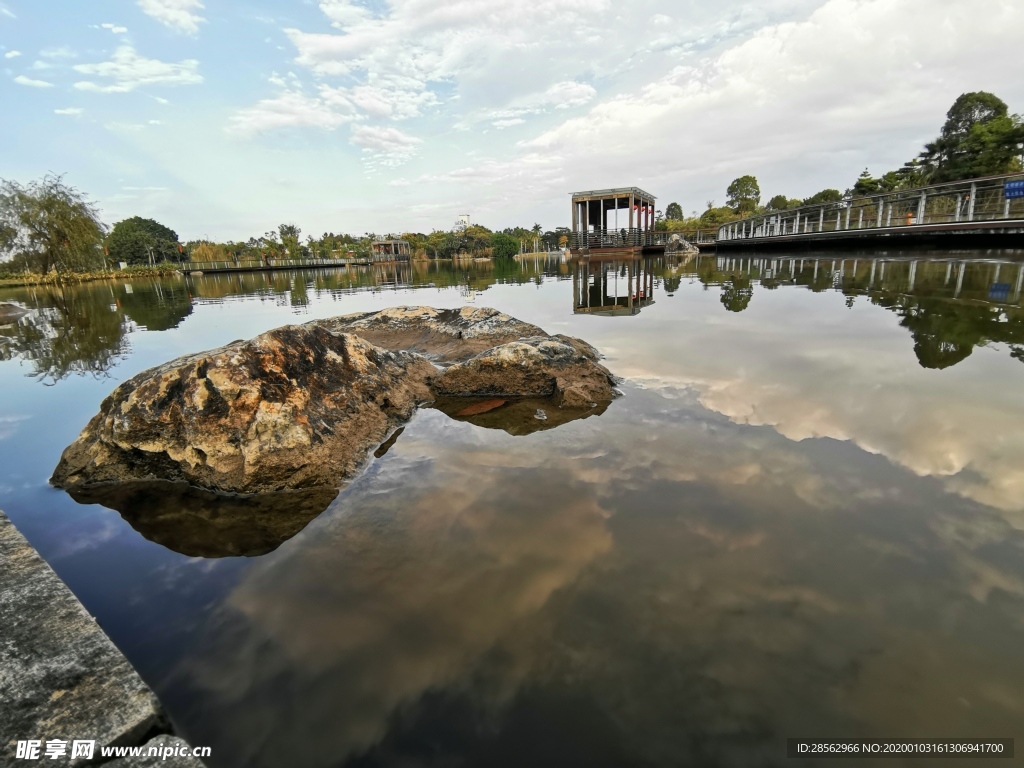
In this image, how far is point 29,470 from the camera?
3.83 metres

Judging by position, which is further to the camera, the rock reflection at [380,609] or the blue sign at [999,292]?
the blue sign at [999,292]

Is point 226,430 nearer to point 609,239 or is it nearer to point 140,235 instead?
point 609,239

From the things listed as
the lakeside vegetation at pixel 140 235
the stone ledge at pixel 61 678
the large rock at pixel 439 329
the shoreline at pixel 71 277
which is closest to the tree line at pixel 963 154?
the lakeside vegetation at pixel 140 235

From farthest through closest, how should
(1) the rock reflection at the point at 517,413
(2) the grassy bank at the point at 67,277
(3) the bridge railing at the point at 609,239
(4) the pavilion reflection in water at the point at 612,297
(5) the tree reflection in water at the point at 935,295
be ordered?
(3) the bridge railing at the point at 609,239 → (2) the grassy bank at the point at 67,277 → (4) the pavilion reflection in water at the point at 612,297 → (5) the tree reflection in water at the point at 935,295 → (1) the rock reflection at the point at 517,413

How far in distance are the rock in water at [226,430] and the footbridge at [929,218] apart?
21.1 m

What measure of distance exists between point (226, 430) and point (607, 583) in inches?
120

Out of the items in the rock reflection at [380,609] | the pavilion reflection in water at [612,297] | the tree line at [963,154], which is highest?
the tree line at [963,154]

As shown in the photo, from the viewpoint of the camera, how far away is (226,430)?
11.4 feet

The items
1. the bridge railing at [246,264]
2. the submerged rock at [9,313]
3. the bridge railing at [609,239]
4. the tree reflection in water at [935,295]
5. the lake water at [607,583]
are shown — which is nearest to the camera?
the lake water at [607,583]

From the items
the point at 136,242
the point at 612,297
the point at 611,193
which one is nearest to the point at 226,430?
the point at 612,297

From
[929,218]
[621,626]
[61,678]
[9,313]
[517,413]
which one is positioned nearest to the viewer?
[61,678]

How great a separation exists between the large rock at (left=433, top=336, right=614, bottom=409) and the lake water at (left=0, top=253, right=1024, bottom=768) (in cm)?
77

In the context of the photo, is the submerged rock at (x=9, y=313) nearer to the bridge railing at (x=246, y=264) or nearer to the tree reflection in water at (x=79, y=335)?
the tree reflection in water at (x=79, y=335)

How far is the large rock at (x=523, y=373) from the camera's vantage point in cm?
518
